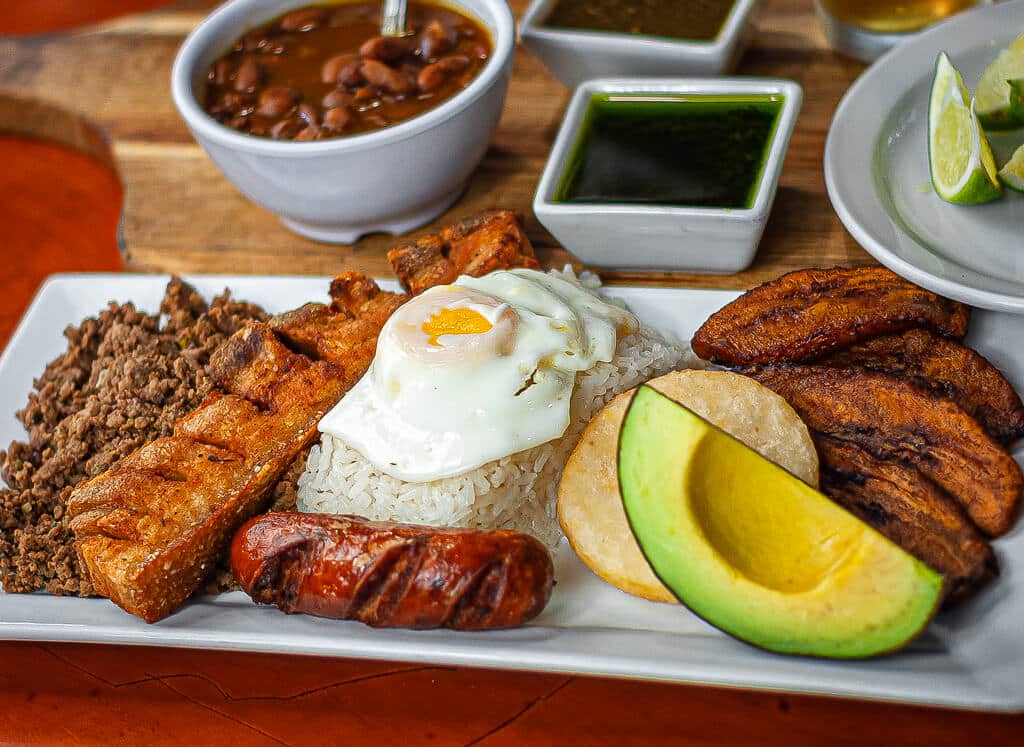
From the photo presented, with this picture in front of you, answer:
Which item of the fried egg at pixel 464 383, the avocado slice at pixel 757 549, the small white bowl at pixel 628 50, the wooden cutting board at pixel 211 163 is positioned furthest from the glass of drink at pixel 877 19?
the avocado slice at pixel 757 549

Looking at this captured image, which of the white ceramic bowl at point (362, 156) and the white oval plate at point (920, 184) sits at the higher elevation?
the white oval plate at point (920, 184)

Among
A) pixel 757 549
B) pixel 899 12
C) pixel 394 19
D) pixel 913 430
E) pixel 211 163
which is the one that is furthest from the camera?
pixel 211 163

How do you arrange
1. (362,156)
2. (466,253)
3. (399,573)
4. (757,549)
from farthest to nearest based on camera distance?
1. (362,156)
2. (466,253)
3. (399,573)
4. (757,549)

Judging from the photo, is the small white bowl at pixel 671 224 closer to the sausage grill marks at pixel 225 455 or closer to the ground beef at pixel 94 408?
the sausage grill marks at pixel 225 455

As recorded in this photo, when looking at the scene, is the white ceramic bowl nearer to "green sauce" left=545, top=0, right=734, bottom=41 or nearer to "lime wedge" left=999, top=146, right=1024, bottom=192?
"green sauce" left=545, top=0, right=734, bottom=41

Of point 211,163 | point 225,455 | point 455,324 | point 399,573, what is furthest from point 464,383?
point 211,163

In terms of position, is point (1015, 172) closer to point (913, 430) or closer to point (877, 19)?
point (913, 430)
